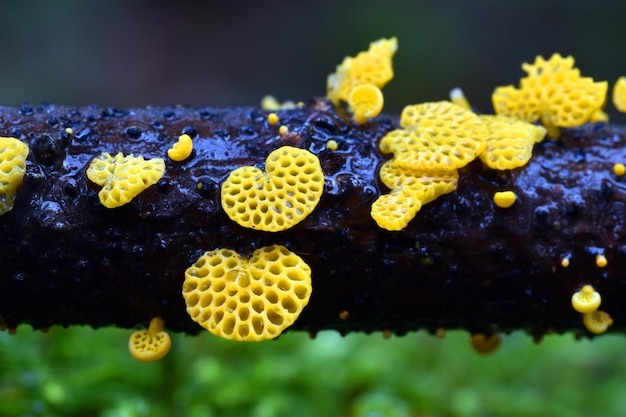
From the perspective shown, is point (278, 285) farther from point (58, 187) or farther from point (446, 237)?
point (58, 187)

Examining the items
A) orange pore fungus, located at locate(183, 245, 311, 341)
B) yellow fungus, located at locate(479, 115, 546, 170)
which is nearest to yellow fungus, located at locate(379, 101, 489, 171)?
yellow fungus, located at locate(479, 115, 546, 170)

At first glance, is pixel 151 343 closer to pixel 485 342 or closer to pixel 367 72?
pixel 367 72

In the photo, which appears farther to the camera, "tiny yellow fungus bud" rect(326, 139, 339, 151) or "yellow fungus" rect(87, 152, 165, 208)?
"tiny yellow fungus bud" rect(326, 139, 339, 151)

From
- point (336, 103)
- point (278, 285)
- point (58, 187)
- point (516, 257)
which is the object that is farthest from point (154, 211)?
point (516, 257)

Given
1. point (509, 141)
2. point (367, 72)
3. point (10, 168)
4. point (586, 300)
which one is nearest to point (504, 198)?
point (509, 141)

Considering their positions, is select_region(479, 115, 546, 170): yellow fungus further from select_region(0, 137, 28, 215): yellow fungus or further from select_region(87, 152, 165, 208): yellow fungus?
select_region(0, 137, 28, 215): yellow fungus
